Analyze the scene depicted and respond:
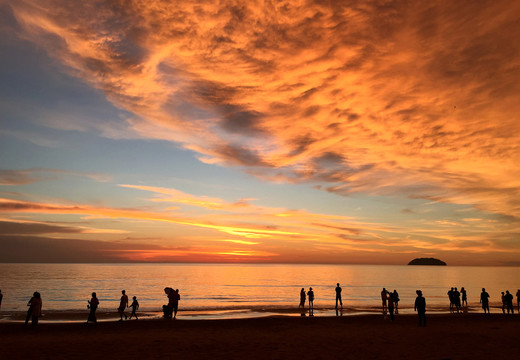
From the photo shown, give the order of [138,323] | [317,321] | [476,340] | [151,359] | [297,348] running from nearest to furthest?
[151,359] → [297,348] → [476,340] → [138,323] → [317,321]

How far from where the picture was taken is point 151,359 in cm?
1393

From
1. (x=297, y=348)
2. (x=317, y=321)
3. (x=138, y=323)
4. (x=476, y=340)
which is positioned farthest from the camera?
(x=317, y=321)

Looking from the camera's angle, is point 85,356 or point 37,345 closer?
point 85,356

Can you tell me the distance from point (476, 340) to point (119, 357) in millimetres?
17358

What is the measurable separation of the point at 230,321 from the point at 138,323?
6602 millimetres

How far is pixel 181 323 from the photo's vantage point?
24859 millimetres

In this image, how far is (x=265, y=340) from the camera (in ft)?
60.2

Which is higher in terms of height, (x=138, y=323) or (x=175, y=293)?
(x=175, y=293)

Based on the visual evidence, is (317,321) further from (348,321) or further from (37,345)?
(37,345)

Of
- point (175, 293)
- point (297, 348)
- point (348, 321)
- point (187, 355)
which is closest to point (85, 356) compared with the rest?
point (187, 355)

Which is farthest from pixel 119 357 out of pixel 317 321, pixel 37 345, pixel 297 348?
pixel 317 321

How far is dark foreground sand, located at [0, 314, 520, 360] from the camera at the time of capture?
1487cm

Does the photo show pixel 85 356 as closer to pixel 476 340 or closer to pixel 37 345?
pixel 37 345

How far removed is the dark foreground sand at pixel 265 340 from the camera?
1487 cm
